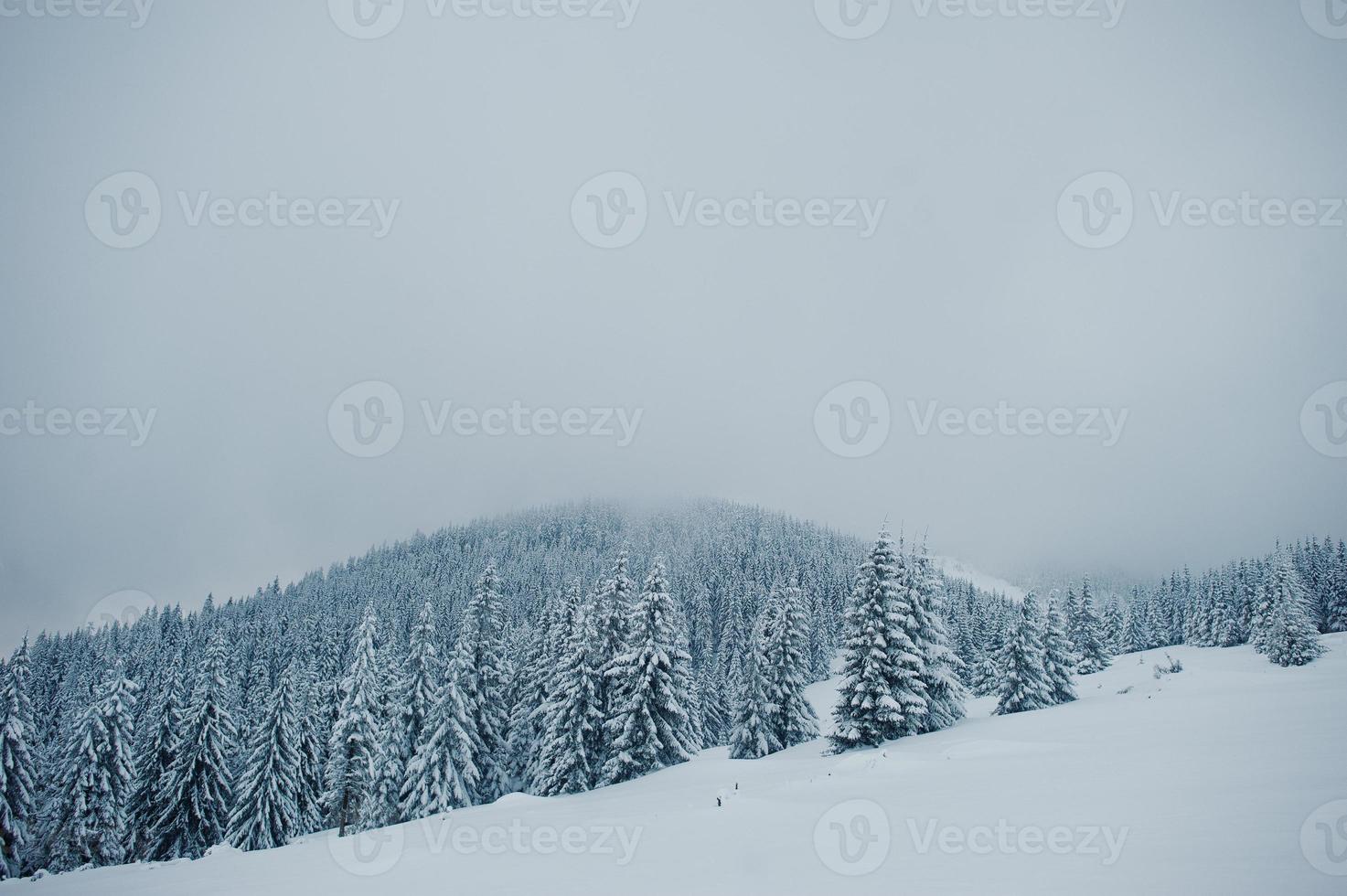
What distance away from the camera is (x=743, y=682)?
37281 mm

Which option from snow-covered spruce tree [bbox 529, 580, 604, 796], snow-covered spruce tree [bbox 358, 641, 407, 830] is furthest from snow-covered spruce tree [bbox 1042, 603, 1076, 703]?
snow-covered spruce tree [bbox 358, 641, 407, 830]

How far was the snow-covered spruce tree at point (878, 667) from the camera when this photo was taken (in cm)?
2567

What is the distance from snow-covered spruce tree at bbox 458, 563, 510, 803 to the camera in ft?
120

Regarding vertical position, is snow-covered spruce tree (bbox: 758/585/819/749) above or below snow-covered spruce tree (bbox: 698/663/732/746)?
above

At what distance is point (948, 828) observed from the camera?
1168 centimetres

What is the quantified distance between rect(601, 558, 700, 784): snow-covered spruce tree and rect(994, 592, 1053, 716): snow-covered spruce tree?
56.0 feet

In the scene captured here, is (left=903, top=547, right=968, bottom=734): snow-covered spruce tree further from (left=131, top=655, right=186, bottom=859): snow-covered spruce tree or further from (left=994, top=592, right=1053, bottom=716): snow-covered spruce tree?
(left=131, top=655, right=186, bottom=859): snow-covered spruce tree

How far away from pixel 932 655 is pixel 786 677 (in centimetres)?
1001

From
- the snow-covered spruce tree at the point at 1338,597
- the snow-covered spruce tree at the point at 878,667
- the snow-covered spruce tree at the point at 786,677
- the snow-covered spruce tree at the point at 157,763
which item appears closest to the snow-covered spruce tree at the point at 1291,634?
the snow-covered spruce tree at the point at 878,667

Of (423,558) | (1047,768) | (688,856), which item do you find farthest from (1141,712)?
(423,558)

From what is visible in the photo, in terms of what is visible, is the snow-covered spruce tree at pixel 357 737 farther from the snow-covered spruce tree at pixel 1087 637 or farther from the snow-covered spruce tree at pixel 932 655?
the snow-covered spruce tree at pixel 1087 637

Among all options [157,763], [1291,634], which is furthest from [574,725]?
[1291,634]

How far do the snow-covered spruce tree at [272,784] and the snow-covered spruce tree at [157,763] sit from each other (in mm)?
4864

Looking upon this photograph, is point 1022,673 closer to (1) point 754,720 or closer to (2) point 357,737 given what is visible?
(1) point 754,720
